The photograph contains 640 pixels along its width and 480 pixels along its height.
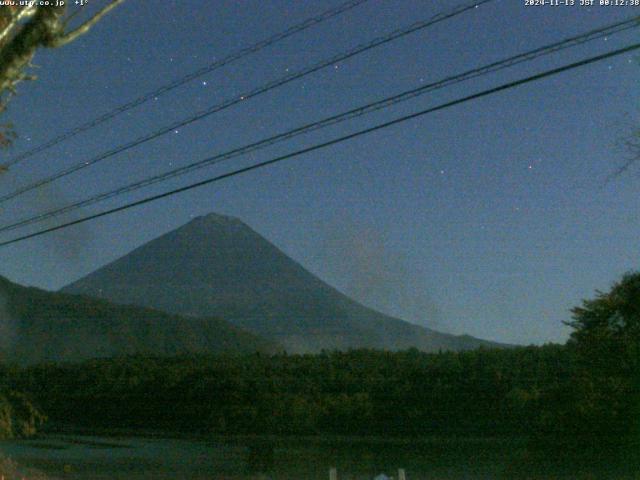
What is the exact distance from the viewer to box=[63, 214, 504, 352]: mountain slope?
47.8 m

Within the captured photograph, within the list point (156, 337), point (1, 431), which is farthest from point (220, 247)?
point (1, 431)

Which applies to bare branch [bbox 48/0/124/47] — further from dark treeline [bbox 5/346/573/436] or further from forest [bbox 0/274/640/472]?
dark treeline [bbox 5/346/573/436]

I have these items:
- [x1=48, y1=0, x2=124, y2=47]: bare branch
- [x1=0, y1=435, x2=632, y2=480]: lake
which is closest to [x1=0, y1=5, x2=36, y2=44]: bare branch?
[x1=48, y1=0, x2=124, y2=47]: bare branch

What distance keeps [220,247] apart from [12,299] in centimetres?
1904

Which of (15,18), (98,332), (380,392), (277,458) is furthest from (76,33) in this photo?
(98,332)

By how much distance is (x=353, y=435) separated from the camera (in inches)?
889

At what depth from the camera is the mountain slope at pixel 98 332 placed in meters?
43.4

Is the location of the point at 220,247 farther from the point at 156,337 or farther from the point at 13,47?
the point at 13,47

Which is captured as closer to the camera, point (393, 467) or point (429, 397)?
point (393, 467)

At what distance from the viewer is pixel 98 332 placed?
44.9 m

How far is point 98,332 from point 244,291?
1507 centimetres

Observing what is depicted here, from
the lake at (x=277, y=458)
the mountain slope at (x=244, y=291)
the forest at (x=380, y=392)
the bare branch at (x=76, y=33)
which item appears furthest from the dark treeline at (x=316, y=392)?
the mountain slope at (x=244, y=291)

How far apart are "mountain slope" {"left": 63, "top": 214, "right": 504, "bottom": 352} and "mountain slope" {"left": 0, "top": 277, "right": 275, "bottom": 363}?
13.9 ft

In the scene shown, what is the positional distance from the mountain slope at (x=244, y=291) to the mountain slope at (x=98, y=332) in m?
4.23
